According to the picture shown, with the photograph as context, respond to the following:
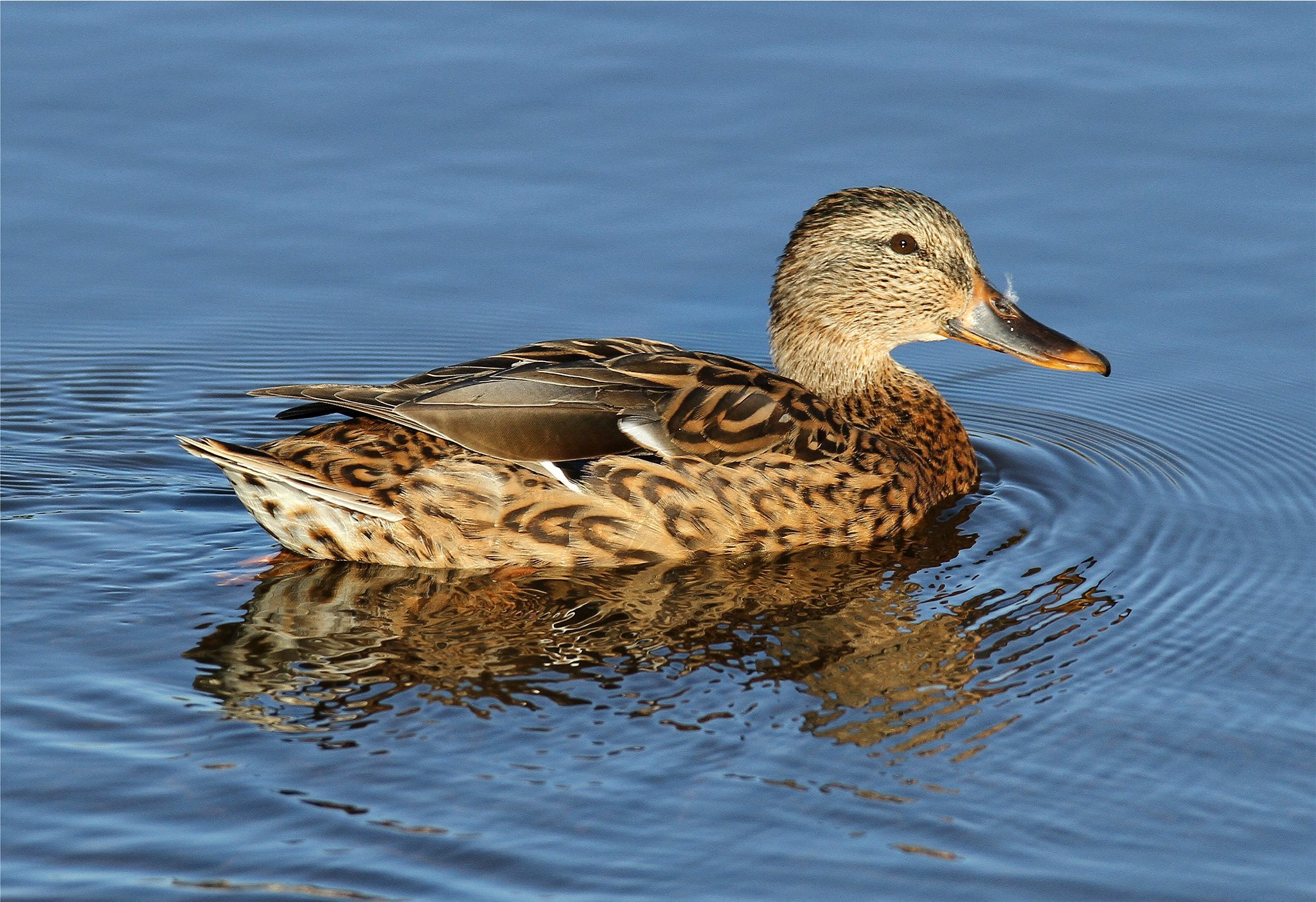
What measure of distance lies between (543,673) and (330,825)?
1264mm

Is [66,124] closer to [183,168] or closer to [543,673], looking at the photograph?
[183,168]

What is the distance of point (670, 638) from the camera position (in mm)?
6652

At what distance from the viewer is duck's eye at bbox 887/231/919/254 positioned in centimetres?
856

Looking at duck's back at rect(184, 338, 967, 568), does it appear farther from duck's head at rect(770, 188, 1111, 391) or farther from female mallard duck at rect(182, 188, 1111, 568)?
duck's head at rect(770, 188, 1111, 391)

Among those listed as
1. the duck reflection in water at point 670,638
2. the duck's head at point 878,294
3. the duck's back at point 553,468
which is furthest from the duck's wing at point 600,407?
the duck's head at point 878,294

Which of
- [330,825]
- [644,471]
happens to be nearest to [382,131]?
[644,471]

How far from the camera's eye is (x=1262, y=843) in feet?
17.4

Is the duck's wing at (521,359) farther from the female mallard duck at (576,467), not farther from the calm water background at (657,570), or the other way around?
the calm water background at (657,570)

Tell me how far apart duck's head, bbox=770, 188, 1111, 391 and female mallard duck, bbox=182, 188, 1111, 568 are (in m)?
0.51

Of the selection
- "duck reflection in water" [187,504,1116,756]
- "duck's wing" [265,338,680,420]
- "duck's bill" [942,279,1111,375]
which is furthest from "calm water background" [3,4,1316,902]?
"duck's wing" [265,338,680,420]

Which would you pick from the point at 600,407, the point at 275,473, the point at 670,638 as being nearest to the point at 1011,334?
the point at 600,407

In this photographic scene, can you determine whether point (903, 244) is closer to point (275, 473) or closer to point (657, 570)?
point (657, 570)

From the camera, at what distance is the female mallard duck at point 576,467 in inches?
284

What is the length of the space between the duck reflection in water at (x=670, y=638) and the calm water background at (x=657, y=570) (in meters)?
0.02
